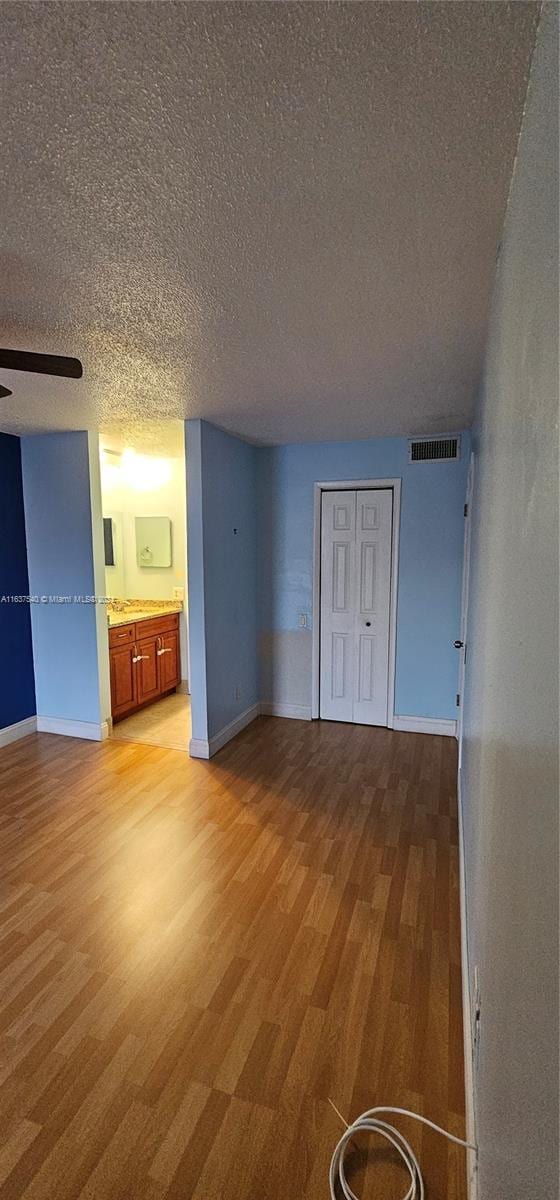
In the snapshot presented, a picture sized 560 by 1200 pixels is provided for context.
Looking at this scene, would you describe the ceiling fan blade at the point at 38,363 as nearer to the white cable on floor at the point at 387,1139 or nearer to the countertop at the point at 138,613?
the white cable on floor at the point at 387,1139

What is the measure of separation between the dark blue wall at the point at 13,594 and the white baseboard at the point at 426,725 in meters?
3.08

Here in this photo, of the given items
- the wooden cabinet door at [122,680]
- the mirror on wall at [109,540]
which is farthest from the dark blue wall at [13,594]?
the mirror on wall at [109,540]

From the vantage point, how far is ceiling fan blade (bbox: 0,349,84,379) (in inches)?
66.5

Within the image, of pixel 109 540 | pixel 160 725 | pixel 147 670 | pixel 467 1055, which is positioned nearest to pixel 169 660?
pixel 147 670

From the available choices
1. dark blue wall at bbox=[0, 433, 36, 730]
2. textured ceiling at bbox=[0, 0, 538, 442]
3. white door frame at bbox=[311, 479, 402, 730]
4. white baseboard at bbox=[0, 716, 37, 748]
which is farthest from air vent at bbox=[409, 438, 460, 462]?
white baseboard at bbox=[0, 716, 37, 748]

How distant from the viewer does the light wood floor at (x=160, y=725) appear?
4.09m

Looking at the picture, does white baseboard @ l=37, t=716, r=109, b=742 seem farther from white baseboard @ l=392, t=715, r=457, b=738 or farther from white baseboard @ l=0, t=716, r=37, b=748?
white baseboard @ l=392, t=715, r=457, b=738

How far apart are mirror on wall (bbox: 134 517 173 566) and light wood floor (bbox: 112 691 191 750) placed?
1.50m

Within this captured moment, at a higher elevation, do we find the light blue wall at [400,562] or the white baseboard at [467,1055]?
the light blue wall at [400,562]

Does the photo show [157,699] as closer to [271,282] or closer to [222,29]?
[271,282]

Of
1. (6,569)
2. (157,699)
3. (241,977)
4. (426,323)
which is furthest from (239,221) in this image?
(157,699)

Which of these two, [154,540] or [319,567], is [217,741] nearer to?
[319,567]

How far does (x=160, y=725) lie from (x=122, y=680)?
0.52 m

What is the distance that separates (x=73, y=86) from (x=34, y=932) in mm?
2621
